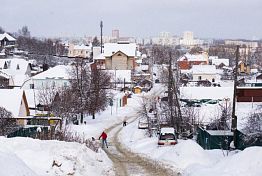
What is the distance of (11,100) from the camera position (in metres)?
37.8

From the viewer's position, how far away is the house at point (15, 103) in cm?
3691

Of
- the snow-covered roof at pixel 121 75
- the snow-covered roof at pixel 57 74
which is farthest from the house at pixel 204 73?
the snow-covered roof at pixel 57 74

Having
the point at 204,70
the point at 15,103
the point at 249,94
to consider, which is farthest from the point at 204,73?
the point at 15,103

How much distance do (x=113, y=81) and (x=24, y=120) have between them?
44244 millimetres

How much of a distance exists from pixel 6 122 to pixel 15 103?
4.54m

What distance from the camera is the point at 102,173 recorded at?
1839cm

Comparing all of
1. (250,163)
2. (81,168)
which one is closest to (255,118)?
(250,163)

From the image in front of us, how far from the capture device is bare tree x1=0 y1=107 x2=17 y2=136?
1243 inches

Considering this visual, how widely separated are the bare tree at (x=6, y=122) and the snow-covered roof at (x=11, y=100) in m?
1.56

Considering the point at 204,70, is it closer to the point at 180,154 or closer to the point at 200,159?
the point at 180,154

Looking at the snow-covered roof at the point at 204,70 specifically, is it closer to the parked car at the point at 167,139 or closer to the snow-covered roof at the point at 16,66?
the snow-covered roof at the point at 16,66

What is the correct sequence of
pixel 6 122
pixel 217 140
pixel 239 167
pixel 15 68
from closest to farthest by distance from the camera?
pixel 239 167, pixel 217 140, pixel 6 122, pixel 15 68

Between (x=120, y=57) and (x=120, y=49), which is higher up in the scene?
(x=120, y=49)

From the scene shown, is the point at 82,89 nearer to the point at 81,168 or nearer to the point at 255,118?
the point at 255,118
